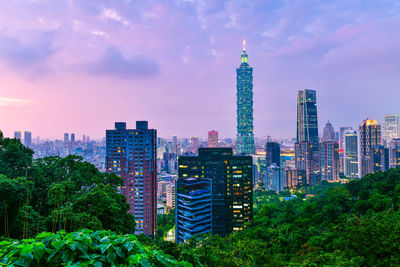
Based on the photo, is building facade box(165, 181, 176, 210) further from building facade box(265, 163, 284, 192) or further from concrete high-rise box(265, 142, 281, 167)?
concrete high-rise box(265, 142, 281, 167)

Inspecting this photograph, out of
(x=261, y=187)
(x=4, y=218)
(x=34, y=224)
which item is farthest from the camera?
(x=261, y=187)

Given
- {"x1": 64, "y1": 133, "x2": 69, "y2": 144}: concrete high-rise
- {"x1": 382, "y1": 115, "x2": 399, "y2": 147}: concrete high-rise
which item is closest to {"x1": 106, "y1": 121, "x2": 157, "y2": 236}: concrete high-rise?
{"x1": 64, "y1": 133, "x2": 69, "y2": 144}: concrete high-rise

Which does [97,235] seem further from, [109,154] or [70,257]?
[109,154]

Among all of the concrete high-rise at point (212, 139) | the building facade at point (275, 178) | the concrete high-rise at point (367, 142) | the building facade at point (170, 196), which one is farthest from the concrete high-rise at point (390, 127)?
the building facade at point (170, 196)

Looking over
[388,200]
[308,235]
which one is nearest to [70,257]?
[308,235]

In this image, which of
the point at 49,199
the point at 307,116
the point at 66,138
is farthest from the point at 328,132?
the point at 49,199

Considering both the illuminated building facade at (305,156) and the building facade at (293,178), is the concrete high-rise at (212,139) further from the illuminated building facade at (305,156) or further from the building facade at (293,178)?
the building facade at (293,178)
